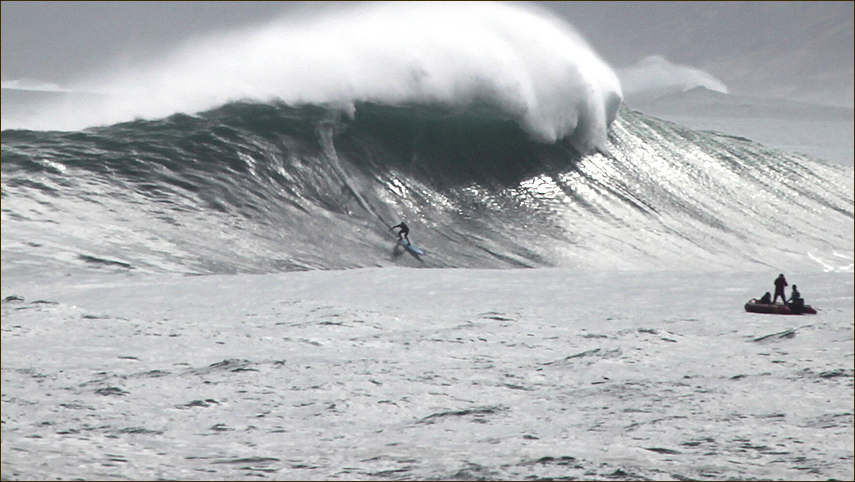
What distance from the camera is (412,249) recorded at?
1486 centimetres

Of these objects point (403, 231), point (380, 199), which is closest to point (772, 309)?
point (403, 231)

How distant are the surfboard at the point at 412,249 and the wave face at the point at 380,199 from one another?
178 millimetres

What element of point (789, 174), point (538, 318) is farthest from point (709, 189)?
point (538, 318)

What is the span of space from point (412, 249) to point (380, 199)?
2265 millimetres

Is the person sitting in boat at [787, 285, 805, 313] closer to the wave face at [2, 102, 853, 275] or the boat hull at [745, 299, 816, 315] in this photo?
the boat hull at [745, 299, 816, 315]

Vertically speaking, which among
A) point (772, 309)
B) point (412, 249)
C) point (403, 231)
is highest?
point (403, 231)

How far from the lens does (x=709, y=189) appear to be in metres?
21.8

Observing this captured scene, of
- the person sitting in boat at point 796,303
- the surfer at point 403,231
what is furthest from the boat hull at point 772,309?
the surfer at point 403,231

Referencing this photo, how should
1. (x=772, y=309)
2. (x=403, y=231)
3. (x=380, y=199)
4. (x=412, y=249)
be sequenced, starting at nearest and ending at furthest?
(x=772, y=309) < (x=412, y=249) < (x=403, y=231) < (x=380, y=199)

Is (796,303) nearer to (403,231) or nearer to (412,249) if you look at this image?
(412,249)

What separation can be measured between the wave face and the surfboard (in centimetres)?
18

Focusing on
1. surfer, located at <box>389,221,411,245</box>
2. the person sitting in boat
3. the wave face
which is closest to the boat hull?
the person sitting in boat

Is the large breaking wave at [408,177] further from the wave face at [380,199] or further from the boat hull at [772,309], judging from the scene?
the boat hull at [772,309]

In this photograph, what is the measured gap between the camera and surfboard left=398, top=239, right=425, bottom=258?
1477cm
